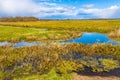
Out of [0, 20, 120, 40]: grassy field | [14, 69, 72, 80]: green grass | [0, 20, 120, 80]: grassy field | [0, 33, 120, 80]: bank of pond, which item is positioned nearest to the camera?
[14, 69, 72, 80]: green grass

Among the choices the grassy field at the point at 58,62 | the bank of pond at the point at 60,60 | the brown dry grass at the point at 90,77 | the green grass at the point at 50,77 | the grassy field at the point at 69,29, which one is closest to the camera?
the green grass at the point at 50,77

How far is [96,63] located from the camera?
21.5m

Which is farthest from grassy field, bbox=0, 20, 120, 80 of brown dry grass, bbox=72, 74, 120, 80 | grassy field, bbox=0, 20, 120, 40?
grassy field, bbox=0, 20, 120, 40

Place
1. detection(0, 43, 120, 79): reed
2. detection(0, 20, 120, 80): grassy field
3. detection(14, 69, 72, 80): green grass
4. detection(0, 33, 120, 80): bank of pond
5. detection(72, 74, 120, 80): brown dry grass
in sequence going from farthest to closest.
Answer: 1. detection(0, 43, 120, 79): reed
2. detection(0, 33, 120, 80): bank of pond
3. detection(0, 20, 120, 80): grassy field
4. detection(72, 74, 120, 80): brown dry grass
5. detection(14, 69, 72, 80): green grass

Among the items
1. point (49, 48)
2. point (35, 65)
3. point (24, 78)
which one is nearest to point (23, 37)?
point (49, 48)

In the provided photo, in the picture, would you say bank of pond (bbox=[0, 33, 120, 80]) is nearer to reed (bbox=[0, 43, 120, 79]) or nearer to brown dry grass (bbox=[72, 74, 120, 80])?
reed (bbox=[0, 43, 120, 79])

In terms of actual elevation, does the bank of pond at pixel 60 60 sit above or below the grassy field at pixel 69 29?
above

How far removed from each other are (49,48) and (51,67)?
7966 mm

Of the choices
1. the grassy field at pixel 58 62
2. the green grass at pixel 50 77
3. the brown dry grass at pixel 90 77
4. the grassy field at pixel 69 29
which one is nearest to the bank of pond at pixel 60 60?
the grassy field at pixel 58 62

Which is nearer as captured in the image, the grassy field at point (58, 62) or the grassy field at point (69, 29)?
the grassy field at point (58, 62)

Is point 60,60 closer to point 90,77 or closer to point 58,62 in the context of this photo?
point 58,62

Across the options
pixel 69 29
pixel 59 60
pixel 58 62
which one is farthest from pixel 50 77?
pixel 69 29

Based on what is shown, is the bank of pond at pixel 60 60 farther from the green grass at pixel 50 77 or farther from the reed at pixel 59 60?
the green grass at pixel 50 77

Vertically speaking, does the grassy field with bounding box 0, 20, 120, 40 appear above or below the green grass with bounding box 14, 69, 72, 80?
below
